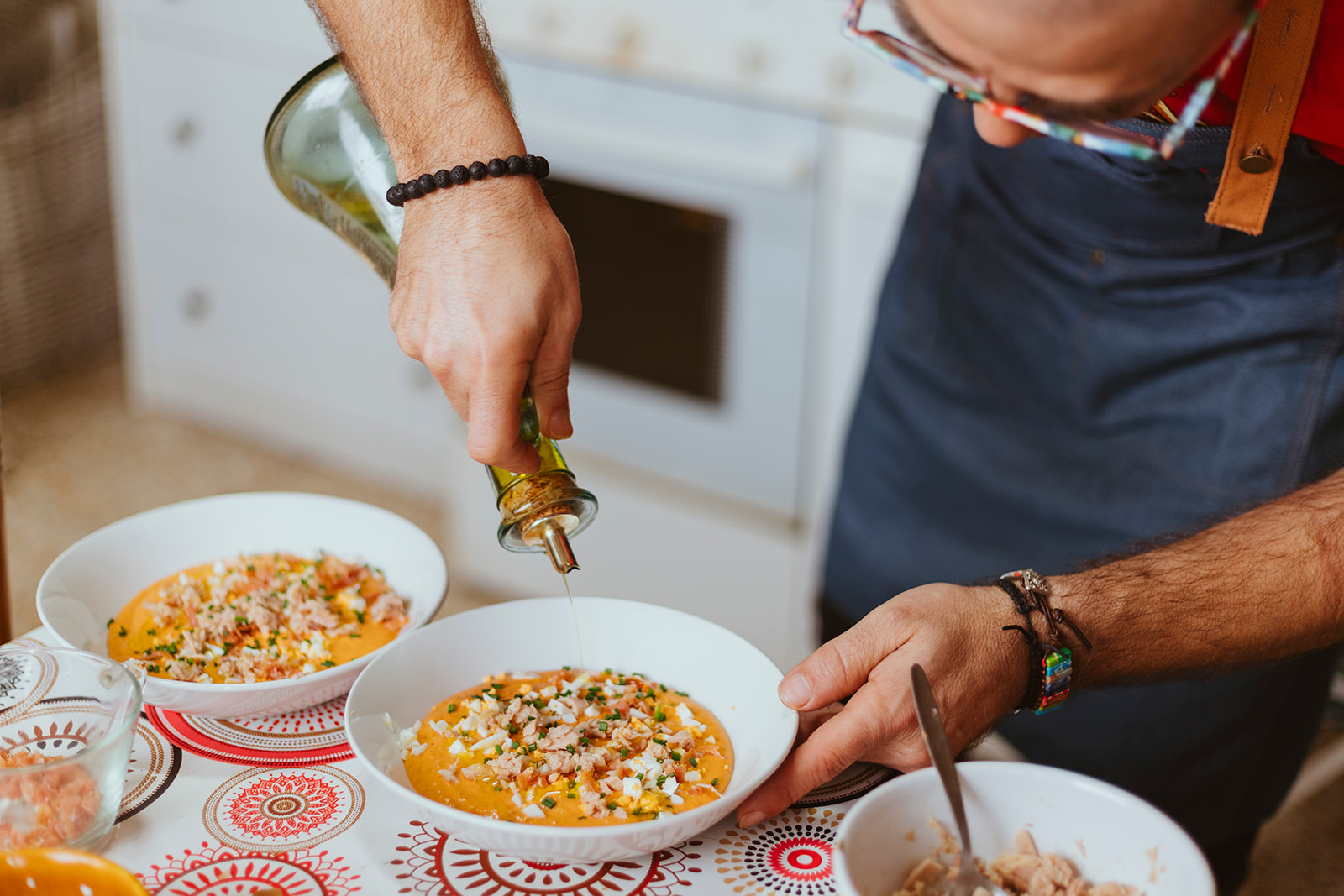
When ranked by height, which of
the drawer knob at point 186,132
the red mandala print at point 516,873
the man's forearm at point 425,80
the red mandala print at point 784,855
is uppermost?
the man's forearm at point 425,80

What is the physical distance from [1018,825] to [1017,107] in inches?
19.2

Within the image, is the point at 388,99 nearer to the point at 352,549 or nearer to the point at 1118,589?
the point at 352,549

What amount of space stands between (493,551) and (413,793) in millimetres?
1857

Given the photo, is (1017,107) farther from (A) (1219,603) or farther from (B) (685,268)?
(B) (685,268)

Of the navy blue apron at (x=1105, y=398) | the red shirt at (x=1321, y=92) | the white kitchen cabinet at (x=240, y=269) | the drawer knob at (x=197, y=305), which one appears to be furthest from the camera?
the drawer knob at (x=197, y=305)

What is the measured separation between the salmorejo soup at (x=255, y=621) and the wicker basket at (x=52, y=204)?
7.35ft

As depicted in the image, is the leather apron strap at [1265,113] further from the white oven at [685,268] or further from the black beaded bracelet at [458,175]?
the white oven at [685,268]

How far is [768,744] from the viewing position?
0.88 meters

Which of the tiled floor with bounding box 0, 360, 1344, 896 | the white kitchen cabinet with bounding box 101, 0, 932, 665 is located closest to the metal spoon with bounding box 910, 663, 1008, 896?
the white kitchen cabinet with bounding box 101, 0, 932, 665

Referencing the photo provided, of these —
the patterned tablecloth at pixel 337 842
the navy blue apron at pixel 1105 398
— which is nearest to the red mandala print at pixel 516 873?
the patterned tablecloth at pixel 337 842

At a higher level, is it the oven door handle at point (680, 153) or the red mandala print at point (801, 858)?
the oven door handle at point (680, 153)

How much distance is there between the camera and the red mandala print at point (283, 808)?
0.81 metres

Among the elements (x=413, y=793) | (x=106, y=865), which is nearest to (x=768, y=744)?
(x=413, y=793)

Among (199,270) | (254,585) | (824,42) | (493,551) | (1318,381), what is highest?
(824,42)
